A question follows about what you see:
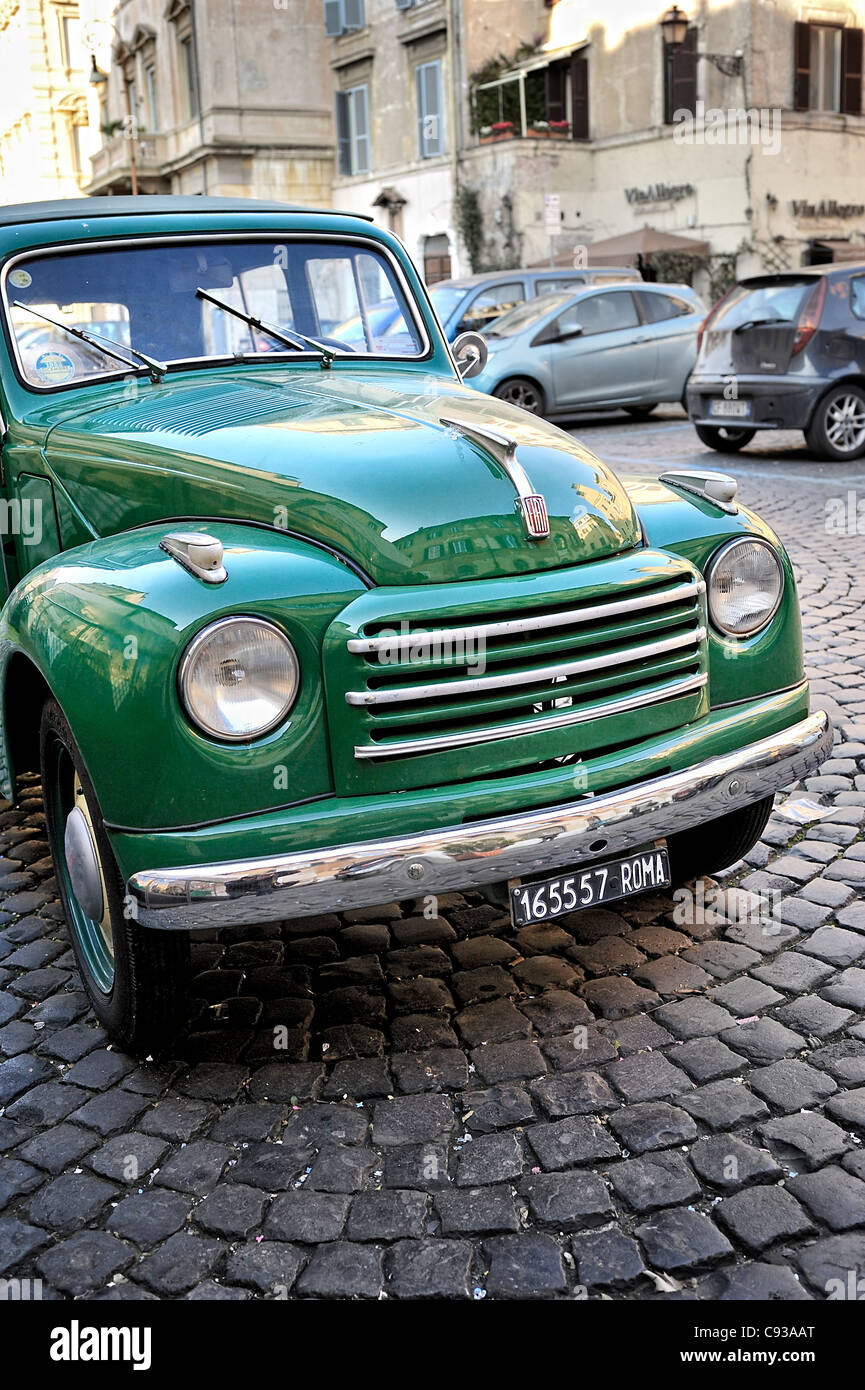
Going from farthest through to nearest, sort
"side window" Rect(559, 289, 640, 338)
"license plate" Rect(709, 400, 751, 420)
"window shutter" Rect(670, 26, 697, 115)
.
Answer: "window shutter" Rect(670, 26, 697, 115)
"side window" Rect(559, 289, 640, 338)
"license plate" Rect(709, 400, 751, 420)

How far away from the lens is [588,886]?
9.66ft

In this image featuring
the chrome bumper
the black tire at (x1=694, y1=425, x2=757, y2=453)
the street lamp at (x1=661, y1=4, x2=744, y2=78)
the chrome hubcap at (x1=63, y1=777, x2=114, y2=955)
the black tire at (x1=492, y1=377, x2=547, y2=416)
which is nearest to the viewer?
the chrome bumper

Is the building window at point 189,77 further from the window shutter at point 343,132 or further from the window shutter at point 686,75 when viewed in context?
the window shutter at point 686,75

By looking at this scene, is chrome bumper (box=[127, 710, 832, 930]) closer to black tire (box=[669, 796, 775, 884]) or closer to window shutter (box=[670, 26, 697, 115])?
black tire (box=[669, 796, 775, 884])

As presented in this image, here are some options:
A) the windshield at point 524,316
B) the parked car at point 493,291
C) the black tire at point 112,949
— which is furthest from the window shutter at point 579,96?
the black tire at point 112,949

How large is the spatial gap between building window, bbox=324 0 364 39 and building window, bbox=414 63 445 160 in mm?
3113

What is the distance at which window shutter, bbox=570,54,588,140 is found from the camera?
26219mm

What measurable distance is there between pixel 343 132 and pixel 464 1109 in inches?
1310

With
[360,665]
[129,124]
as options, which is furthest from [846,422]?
[129,124]

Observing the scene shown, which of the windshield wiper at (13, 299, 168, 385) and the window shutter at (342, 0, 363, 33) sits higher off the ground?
the window shutter at (342, 0, 363, 33)

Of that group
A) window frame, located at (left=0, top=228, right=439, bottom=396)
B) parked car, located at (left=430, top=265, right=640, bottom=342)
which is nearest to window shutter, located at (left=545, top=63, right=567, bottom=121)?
parked car, located at (left=430, top=265, right=640, bottom=342)

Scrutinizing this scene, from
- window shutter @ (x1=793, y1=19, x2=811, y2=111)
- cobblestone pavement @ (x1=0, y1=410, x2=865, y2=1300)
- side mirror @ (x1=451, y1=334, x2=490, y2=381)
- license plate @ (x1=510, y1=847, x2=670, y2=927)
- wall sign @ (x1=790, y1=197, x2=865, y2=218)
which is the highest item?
window shutter @ (x1=793, y1=19, x2=811, y2=111)

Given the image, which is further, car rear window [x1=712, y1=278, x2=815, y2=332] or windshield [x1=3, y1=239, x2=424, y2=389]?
car rear window [x1=712, y1=278, x2=815, y2=332]

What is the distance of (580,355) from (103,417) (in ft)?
37.7
